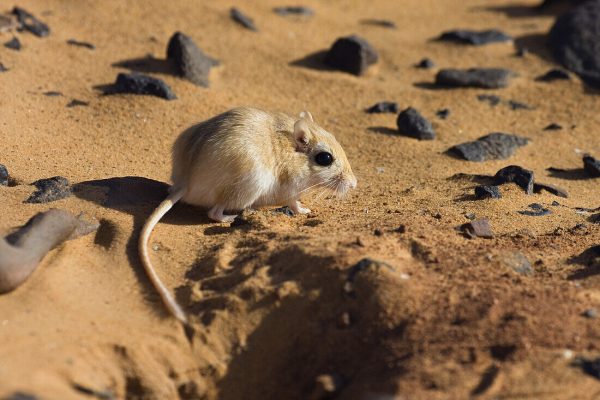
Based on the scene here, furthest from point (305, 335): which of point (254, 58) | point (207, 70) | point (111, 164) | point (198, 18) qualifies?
point (198, 18)

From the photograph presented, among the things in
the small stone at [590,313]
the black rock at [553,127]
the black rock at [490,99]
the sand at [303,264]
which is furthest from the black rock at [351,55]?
the small stone at [590,313]

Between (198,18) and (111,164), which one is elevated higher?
(198,18)

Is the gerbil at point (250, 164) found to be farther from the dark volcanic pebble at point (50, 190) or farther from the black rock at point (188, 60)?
the black rock at point (188, 60)

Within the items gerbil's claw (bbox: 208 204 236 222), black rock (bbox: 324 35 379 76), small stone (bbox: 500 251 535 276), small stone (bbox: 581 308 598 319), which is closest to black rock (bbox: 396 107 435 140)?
black rock (bbox: 324 35 379 76)

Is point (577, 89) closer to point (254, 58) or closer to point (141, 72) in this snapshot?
point (254, 58)

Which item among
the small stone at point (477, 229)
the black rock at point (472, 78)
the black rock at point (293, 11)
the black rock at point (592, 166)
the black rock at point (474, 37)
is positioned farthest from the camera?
the black rock at point (293, 11)

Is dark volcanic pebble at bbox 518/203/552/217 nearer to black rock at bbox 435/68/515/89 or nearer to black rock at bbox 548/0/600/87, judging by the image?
black rock at bbox 435/68/515/89
